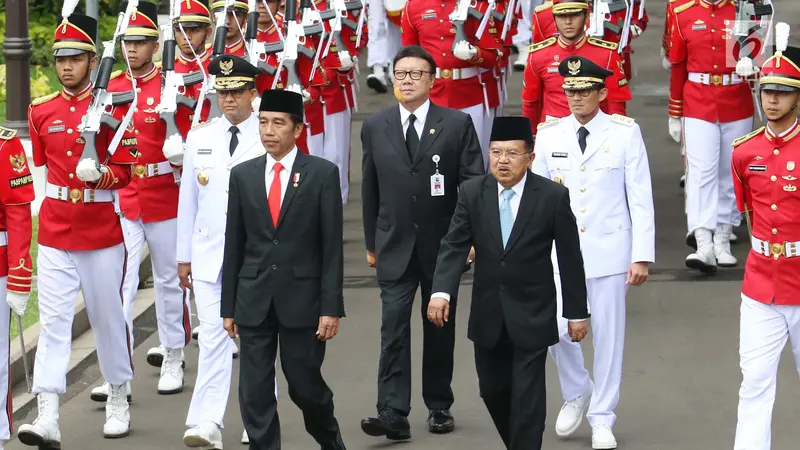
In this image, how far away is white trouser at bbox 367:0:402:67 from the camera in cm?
1989

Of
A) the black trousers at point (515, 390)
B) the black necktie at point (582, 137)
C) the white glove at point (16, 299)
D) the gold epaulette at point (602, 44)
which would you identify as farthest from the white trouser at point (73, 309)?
the gold epaulette at point (602, 44)

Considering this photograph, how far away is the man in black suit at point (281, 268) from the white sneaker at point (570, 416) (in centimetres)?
156

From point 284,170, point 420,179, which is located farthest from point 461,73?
point 284,170

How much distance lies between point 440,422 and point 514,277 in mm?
1535

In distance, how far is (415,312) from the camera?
12656 mm

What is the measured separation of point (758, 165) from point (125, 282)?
4215 millimetres

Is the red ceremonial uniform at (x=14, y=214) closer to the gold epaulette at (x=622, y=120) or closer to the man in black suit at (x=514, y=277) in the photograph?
the man in black suit at (x=514, y=277)

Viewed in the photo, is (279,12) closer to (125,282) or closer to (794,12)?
(125,282)

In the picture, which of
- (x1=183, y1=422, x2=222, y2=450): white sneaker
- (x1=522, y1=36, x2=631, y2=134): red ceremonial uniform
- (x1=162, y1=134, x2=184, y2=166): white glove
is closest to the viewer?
(x1=183, y1=422, x2=222, y2=450): white sneaker

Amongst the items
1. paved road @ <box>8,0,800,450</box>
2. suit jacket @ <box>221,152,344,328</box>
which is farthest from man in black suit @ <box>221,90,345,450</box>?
paved road @ <box>8,0,800,450</box>

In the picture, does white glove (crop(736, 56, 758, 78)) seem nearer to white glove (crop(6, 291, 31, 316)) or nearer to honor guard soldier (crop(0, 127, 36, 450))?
honor guard soldier (crop(0, 127, 36, 450))

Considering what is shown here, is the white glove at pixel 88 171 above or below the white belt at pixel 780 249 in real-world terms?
above

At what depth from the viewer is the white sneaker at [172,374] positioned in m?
10.8

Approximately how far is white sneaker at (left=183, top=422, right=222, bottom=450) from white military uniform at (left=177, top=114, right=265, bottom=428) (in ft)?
0.68
